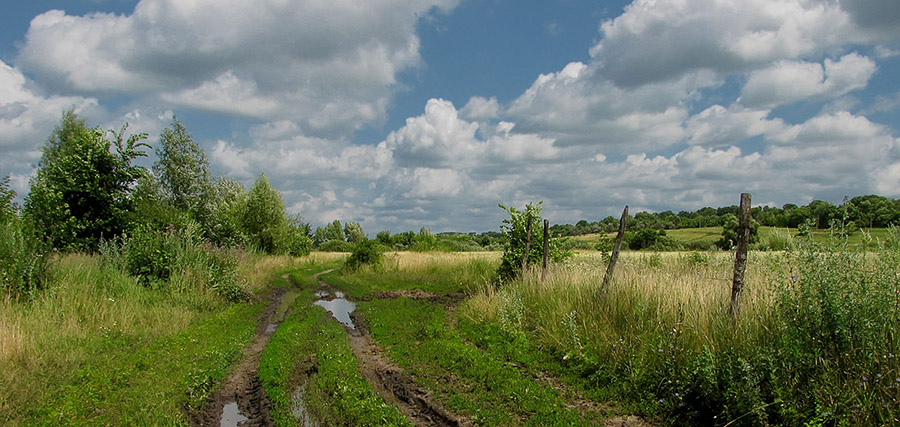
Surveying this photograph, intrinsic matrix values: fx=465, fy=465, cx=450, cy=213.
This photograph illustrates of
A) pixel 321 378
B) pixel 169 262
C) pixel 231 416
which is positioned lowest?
pixel 231 416

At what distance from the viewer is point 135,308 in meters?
10.6

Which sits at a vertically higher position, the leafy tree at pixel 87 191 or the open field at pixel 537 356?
the leafy tree at pixel 87 191

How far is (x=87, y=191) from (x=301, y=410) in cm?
1597

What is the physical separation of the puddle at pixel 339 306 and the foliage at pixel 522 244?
5386 millimetres

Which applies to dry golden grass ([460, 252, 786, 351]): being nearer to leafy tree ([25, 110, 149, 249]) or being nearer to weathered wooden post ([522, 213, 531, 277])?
weathered wooden post ([522, 213, 531, 277])

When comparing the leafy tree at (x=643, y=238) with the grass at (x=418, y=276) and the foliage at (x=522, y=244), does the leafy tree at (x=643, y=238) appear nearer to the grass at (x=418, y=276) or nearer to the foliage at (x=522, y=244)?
the grass at (x=418, y=276)

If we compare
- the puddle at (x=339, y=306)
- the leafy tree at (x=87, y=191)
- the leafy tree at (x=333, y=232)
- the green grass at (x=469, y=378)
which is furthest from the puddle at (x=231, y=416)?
the leafy tree at (x=333, y=232)

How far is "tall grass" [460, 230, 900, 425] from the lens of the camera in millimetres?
4621

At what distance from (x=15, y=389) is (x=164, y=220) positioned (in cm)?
1346

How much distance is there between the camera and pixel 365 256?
2764 centimetres

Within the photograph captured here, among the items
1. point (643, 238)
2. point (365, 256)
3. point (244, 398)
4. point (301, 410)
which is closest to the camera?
point (301, 410)

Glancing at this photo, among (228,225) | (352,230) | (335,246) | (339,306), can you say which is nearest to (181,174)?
(228,225)

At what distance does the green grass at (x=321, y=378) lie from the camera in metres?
5.70

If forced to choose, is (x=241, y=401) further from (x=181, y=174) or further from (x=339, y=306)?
(x=181, y=174)
